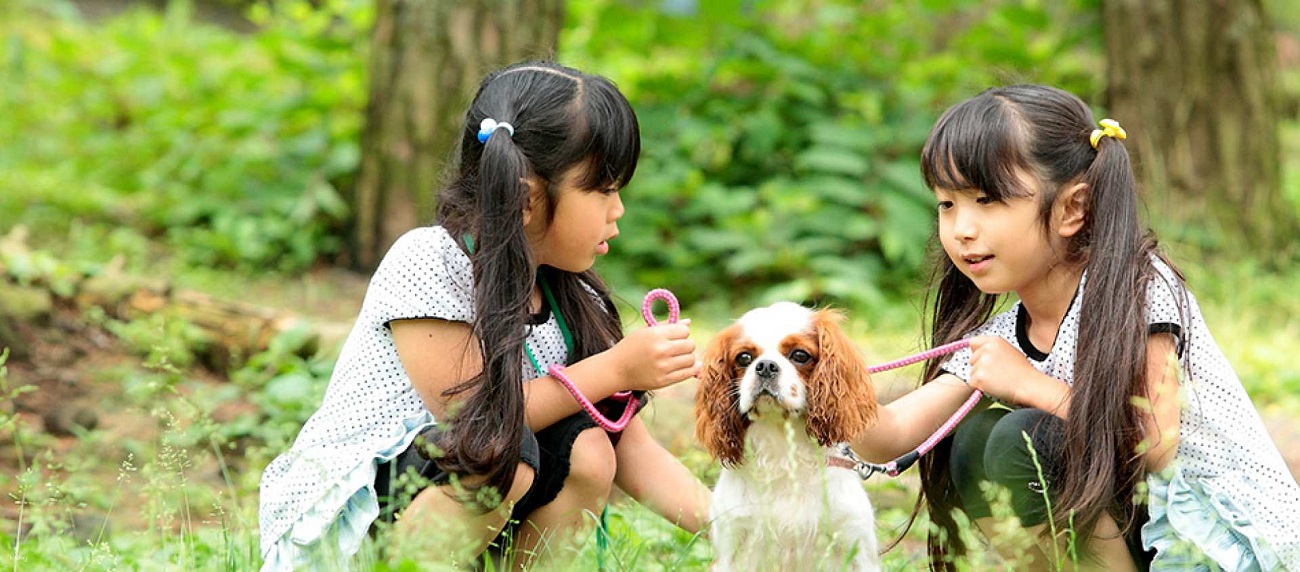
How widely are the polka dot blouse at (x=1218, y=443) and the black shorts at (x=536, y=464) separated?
999mm

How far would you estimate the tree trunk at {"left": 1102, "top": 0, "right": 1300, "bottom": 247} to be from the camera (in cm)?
649

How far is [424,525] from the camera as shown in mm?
2566

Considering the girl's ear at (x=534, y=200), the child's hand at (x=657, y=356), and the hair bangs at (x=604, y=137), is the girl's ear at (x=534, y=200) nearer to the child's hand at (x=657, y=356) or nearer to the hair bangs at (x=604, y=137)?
the hair bangs at (x=604, y=137)

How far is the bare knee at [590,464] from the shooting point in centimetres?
280

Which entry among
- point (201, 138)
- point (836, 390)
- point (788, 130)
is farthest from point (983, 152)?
point (201, 138)

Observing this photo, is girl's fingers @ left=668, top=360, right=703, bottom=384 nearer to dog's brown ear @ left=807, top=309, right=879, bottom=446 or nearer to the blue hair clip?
dog's brown ear @ left=807, top=309, right=879, bottom=446

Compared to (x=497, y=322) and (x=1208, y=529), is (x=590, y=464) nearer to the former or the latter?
(x=497, y=322)

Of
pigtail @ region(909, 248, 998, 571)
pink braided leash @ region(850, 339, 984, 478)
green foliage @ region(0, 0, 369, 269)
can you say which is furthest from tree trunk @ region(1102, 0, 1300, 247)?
pink braided leash @ region(850, 339, 984, 478)

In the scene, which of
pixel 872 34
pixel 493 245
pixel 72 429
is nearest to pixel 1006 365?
pixel 493 245

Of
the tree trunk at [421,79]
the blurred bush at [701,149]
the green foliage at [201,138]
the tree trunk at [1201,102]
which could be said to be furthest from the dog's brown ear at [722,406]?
the tree trunk at [1201,102]

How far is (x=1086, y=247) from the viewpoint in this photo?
274 cm

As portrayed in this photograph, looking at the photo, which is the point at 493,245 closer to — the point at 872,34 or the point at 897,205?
the point at 897,205

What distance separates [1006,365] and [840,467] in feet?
1.25

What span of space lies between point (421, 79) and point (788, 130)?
194 cm
